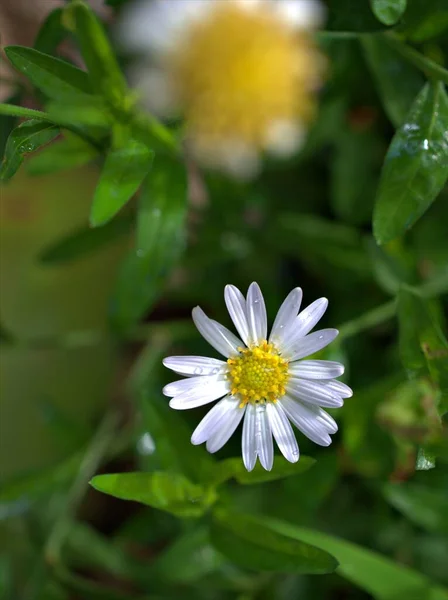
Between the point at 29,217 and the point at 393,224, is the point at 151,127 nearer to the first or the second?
the point at 393,224

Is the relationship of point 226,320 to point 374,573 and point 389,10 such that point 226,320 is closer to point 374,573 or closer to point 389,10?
point 374,573

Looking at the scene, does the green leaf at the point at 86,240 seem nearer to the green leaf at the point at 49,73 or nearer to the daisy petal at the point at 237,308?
the green leaf at the point at 49,73

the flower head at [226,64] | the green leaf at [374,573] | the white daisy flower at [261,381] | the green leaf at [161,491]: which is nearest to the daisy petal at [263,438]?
the white daisy flower at [261,381]

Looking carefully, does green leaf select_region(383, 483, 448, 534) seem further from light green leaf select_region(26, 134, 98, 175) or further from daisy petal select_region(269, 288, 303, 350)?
light green leaf select_region(26, 134, 98, 175)

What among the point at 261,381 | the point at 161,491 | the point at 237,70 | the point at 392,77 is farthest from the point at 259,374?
the point at 237,70

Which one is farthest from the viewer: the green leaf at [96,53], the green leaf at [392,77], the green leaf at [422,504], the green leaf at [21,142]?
the green leaf at [422,504]

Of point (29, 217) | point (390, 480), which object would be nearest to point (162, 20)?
point (29, 217)

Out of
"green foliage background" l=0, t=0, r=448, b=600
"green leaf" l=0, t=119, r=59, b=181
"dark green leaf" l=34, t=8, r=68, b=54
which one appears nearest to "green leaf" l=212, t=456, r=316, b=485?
"green foliage background" l=0, t=0, r=448, b=600
